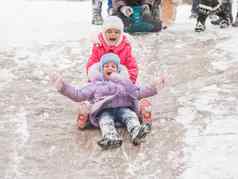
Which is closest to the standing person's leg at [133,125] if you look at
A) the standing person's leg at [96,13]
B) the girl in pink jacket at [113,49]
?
the girl in pink jacket at [113,49]

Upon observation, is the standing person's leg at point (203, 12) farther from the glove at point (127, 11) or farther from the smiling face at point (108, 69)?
the smiling face at point (108, 69)

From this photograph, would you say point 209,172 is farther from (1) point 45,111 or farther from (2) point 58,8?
(2) point 58,8

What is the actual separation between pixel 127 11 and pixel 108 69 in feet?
11.1

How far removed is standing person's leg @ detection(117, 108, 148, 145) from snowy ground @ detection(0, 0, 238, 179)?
0.26ft

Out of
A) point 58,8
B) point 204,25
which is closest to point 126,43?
point 204,25

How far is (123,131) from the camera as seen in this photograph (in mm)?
5422

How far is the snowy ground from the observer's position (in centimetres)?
473

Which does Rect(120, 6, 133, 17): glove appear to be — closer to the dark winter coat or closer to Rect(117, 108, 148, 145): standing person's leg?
the dark winter coat

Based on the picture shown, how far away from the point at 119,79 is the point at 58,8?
6.19 m

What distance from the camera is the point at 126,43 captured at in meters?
6.29

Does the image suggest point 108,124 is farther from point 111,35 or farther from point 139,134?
point 111,35

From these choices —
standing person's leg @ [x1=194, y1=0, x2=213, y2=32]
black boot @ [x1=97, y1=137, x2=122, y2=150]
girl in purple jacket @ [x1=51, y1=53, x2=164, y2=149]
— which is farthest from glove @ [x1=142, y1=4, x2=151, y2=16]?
black boot @ [x1=97, y1=137, x2=122, y2=150]

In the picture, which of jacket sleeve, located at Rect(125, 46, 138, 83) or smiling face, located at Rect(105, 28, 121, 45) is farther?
smiling face, located at Rect(105, 28, 121, 45)

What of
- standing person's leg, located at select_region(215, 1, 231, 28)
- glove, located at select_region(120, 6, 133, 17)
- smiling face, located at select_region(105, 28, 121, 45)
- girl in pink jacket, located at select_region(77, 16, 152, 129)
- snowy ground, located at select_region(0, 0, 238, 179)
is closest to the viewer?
snowy ground, located at select_region(0, 0, 238, 179)
